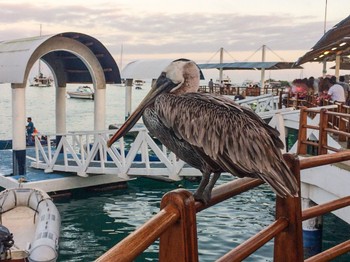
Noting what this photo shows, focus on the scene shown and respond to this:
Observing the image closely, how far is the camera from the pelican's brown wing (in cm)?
236

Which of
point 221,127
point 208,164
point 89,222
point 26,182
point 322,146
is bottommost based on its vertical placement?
point 89,222

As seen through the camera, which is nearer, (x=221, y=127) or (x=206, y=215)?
(x=221, y=127)

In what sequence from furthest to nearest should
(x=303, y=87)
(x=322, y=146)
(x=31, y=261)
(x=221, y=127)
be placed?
(x=303, y=87)
(x=322, y=146)
(x=31, y=261)
(x=221, y=127)

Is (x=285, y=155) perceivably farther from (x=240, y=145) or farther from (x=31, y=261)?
(x=31, y=261)

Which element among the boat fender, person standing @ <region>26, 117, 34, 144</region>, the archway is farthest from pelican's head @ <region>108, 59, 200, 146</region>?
person standing @ <region>26, 117, 34, 144</region>

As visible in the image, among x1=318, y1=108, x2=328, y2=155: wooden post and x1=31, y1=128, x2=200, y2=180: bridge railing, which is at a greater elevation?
x1=318, y1=108, x2=328, y2=155: wooden post

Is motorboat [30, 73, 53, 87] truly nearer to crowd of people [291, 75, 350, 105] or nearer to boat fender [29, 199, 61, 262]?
crowd of people [291, 75, 350, 105]

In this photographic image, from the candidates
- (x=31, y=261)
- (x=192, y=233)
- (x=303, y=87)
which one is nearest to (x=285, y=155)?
(x=192, y=233)

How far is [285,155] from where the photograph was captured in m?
2.42

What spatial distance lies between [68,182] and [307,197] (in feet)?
21.5

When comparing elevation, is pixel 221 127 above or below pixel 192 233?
above

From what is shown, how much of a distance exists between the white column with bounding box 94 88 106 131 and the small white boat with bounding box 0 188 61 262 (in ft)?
14.9

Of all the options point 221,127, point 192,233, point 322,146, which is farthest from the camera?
point 322,146

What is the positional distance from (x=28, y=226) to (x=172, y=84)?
6.86 m
